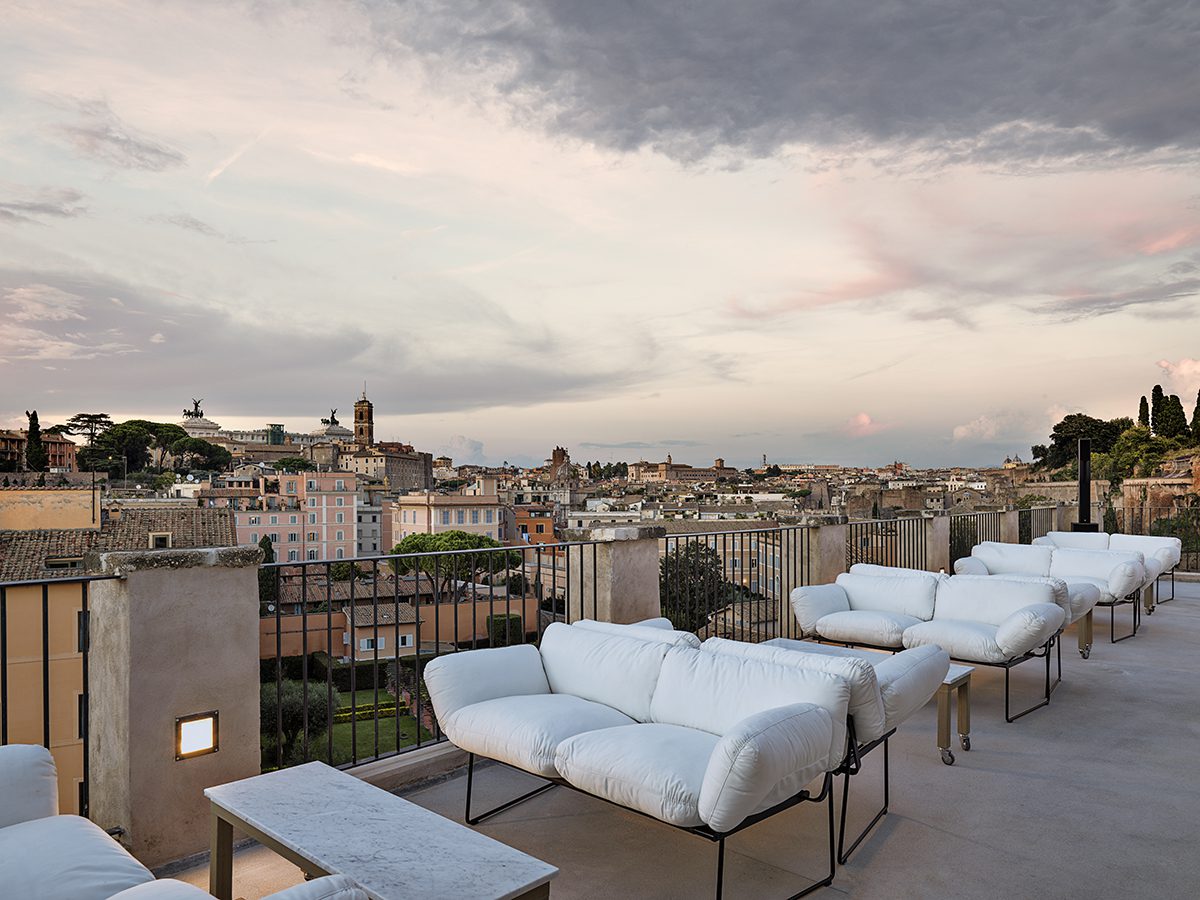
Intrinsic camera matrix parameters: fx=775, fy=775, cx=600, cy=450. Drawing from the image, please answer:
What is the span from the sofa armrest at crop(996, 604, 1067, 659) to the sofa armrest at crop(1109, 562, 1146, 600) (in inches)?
94.0

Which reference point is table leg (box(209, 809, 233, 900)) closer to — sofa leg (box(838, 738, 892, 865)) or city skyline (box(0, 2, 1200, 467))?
sofa leg (box(838, 738, 892, 865))

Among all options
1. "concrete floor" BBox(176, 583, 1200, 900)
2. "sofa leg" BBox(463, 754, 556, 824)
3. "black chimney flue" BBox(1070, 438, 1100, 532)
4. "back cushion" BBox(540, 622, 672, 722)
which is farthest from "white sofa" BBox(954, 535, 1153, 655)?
"sofa leg" BBox(463, 754, 556, 824)

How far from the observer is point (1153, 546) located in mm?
7430

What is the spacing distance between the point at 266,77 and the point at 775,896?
9.92 meters

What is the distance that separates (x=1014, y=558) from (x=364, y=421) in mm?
118292

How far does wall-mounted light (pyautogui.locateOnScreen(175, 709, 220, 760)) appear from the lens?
2602 millimetres

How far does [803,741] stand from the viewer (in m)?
2.20

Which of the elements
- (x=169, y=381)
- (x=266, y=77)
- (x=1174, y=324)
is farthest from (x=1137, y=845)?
(x=169, y=381)

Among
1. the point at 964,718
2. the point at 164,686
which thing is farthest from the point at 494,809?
the point at 964,718

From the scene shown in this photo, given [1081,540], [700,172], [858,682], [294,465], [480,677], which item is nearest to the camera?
[858,682]

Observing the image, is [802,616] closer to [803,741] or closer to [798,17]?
[803,741]

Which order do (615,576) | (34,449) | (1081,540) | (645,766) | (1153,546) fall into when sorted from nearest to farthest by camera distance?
(645,766), (615,576), (1153,546), (1081,540), (34,449)

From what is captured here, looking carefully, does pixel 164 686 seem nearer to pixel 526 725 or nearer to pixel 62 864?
pixel 62 864

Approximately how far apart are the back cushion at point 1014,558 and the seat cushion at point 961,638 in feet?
7.85
